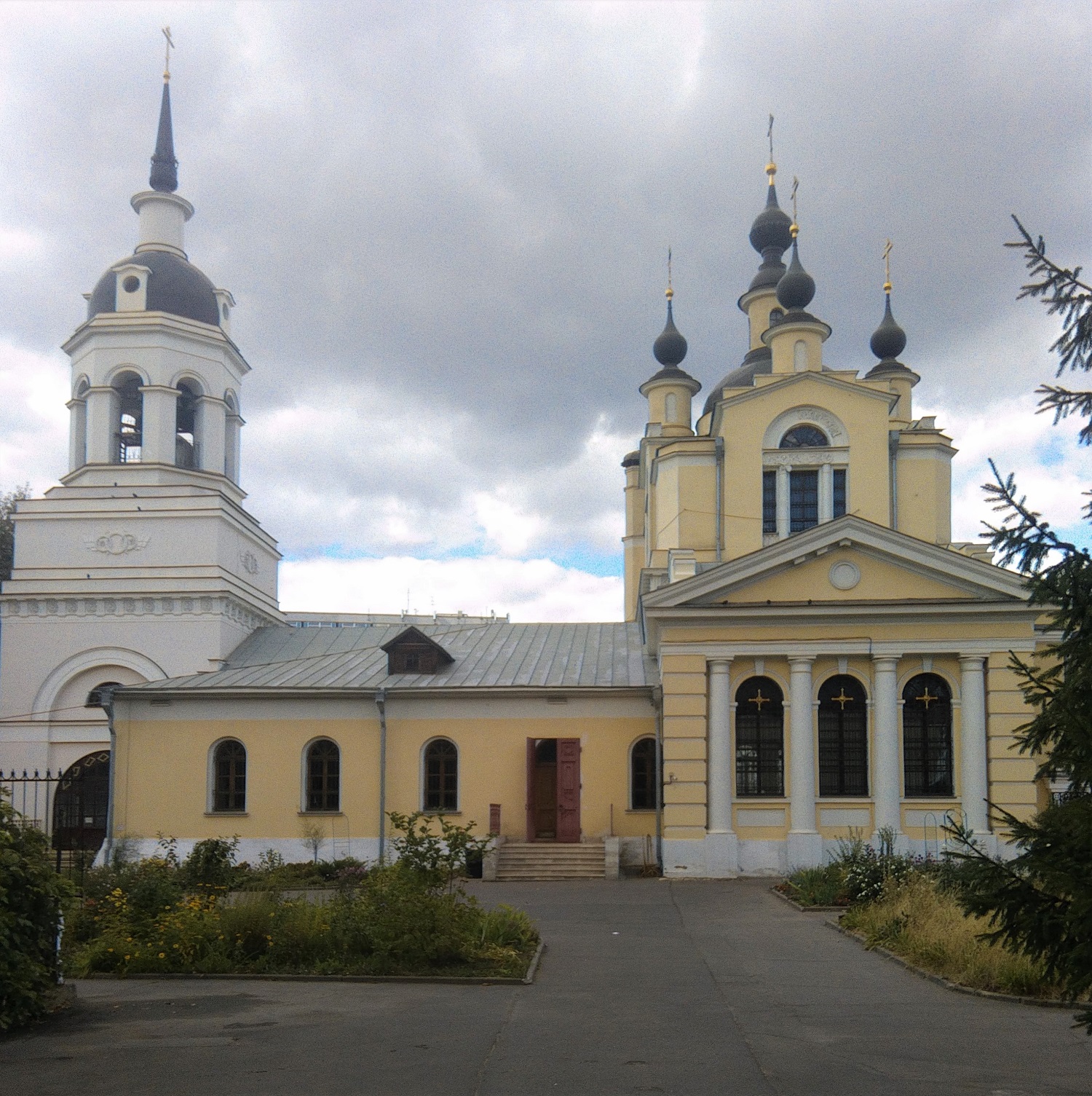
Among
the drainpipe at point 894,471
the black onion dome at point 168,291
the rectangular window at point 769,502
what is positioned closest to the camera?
the rectangular window at point 769,502

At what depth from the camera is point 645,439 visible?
3784cm

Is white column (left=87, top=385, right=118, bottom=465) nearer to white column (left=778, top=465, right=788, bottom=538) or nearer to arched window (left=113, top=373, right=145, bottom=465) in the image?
arched window (left=113, top=373, right=145, bottom=465)

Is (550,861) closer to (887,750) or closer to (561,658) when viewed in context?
(561,658)

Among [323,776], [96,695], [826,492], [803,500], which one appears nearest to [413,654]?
[323,776]

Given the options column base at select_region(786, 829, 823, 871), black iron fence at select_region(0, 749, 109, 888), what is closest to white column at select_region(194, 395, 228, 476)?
black iron fence at select_region(0, 749, 109, 888)

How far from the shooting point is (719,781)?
25297 millimetres

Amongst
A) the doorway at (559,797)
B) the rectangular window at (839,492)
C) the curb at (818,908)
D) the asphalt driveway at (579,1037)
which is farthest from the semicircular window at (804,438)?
the asphalt driveway at (579,1037)

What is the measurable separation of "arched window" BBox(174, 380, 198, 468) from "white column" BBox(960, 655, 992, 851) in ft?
71.9

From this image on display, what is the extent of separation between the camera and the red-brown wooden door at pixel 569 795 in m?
27.7

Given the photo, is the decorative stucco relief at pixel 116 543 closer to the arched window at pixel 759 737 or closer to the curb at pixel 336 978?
the arched window at pixel 759 737

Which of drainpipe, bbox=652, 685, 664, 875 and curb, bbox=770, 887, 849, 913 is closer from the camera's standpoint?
curb, bbox=770, 887, 849, 913

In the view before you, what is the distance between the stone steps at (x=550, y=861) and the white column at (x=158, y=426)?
605 inches

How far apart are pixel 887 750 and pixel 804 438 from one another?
8.83 meters

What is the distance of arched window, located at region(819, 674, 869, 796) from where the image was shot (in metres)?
25.7
